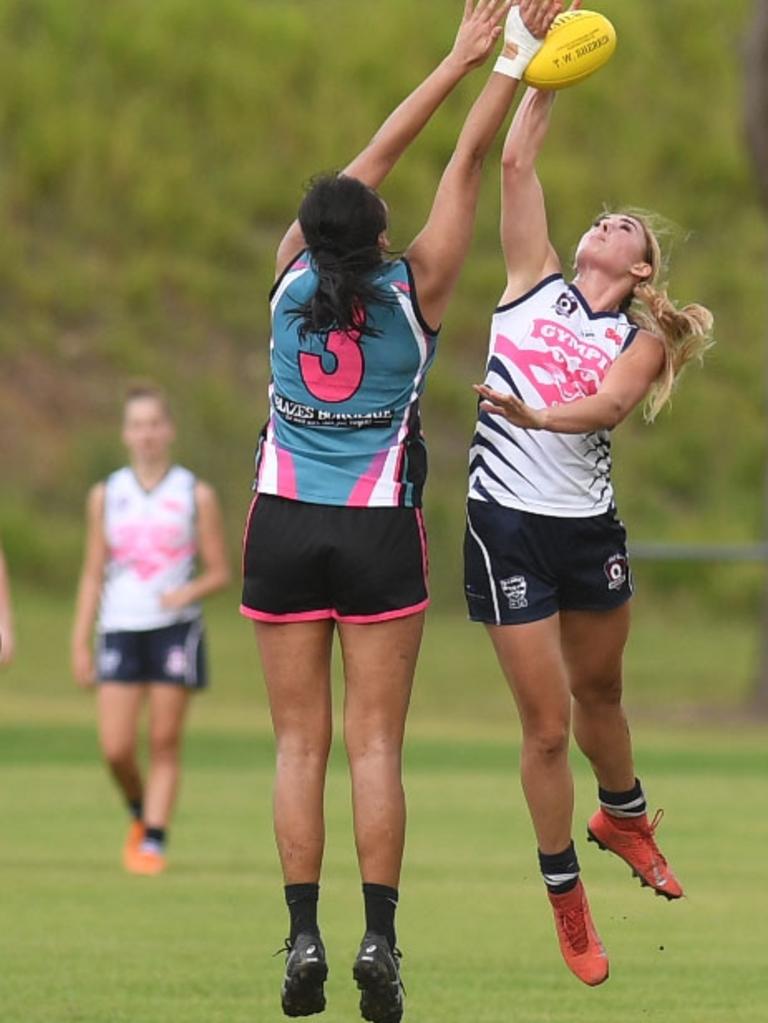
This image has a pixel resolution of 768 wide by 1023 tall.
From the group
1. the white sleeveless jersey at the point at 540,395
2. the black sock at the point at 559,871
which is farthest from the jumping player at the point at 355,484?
the black sock at the point at 559,871

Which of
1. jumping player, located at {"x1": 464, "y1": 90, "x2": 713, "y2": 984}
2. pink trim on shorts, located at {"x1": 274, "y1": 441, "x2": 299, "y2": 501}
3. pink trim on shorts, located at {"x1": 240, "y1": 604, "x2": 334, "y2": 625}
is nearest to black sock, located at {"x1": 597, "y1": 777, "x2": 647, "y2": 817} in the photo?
jumping player, located at {"x1": 464, "y1": 90, "x2": 713, "y2": 984}

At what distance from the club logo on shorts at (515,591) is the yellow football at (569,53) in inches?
57.6

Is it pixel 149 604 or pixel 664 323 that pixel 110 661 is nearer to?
pixel 149 604

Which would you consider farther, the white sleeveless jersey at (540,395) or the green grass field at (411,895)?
the green grass field at (411,895)

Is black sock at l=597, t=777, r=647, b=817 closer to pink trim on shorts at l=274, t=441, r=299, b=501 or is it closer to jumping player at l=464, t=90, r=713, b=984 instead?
jumping player at l=464, t=90, r=713, b=984

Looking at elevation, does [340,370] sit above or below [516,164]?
below

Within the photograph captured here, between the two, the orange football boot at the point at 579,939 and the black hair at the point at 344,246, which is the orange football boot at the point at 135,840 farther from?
the black hair at the point at 344,246

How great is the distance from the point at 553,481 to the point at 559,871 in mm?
1186

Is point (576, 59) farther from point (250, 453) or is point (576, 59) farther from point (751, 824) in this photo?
point (250, 453)

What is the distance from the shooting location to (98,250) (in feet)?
118

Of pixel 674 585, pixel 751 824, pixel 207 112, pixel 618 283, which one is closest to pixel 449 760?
pixel 751 824

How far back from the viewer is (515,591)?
7184mm

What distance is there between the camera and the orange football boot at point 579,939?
285 inches

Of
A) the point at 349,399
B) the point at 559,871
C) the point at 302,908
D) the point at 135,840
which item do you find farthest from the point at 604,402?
the point at 135,840
